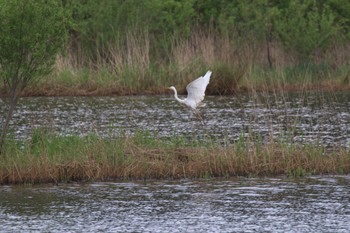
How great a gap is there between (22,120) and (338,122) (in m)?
8.19

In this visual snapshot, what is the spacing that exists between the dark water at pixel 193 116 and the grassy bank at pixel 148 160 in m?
0.91

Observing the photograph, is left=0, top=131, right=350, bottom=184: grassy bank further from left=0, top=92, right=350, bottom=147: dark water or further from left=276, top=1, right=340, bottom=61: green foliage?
left=276, top=1, right=340, bottom=61: green foliage

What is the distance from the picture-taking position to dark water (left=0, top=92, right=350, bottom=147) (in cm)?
1991

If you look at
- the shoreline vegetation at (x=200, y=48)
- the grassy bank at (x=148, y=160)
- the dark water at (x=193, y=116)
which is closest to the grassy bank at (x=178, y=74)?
the shoreline vegetation at (x=200, y=48)

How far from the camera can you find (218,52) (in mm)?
33688

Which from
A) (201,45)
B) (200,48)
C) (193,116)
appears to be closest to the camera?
(193,116)

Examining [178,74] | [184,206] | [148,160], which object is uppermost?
[178,74]

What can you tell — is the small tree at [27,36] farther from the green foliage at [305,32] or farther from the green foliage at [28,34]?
the green foliage at [305,32]

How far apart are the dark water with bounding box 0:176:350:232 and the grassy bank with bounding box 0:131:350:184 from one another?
33 centimetres

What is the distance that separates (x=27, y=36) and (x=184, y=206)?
465 centimetres

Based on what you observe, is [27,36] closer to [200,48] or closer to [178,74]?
[178,74]

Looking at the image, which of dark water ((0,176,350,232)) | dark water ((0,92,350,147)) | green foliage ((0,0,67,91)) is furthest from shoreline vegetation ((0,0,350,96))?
dark water ((0,176,350,232))

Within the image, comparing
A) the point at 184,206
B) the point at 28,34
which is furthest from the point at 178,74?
the point at 184,206

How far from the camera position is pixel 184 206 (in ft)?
43.4
